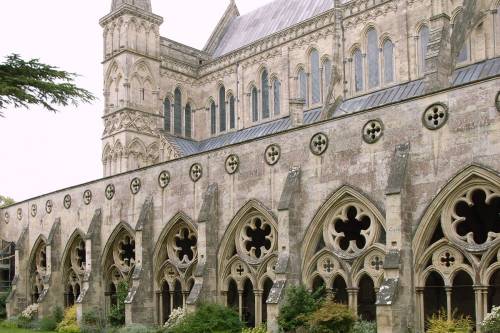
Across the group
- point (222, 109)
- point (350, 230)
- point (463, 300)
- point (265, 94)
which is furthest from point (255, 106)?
point (463, 300)

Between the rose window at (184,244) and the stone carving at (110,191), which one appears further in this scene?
the stone carving at (110,191)

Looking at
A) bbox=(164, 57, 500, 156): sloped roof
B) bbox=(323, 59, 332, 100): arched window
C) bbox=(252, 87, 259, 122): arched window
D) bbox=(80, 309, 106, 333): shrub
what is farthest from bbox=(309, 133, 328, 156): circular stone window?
bbox=(252, 87, 259, 122): arched window

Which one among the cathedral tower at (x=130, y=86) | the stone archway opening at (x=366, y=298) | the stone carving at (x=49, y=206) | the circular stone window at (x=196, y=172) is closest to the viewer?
the stone archway opening at (x=366, y=298)

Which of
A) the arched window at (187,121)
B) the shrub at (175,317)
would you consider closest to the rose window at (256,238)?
the shrub at (175,317)

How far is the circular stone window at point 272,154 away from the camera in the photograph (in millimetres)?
22938

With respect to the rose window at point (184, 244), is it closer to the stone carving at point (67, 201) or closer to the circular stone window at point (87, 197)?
the circular stone window at point (87, 197)

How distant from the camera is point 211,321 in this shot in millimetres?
22500

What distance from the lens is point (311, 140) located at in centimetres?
2188

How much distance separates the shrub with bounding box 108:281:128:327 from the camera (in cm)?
2812

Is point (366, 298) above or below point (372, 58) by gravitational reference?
below

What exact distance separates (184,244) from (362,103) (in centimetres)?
1102

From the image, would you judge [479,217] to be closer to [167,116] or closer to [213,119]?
[213,119]

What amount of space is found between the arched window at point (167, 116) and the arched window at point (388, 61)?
14282mm

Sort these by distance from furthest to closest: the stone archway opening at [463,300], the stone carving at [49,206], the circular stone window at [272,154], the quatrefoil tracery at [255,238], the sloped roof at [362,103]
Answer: the stone carving at [49,206]
the sloped roof at [362,103]
the quatrefoil tracery at [255,238]
the circular stone window at [272,154]
the stone archway opening at [463,300]
